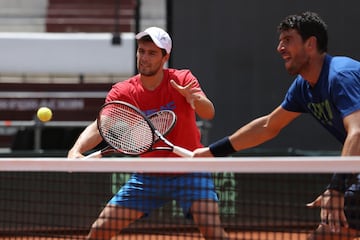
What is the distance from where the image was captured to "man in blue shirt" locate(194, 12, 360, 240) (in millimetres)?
3758

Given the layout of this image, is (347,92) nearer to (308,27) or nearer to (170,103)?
(308,27)

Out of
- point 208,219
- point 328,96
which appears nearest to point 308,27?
point 328,96

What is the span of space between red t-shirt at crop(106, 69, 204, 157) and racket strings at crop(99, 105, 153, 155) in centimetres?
14

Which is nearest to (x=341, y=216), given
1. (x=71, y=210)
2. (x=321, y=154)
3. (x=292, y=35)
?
(x=292, y=35)

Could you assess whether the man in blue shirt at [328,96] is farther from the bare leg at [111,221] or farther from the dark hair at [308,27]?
the bare leg at [111,221]

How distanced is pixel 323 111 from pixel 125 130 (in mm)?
1178

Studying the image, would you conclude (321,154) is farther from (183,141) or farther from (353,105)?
(353,105)

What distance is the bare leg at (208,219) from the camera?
4.14m

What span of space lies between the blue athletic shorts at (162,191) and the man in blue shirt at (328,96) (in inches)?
6.9

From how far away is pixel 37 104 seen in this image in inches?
453

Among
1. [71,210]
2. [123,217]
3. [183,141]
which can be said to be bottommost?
[71,210]

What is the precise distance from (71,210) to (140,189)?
12.1 ft

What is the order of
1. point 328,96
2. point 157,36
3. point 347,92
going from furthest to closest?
point 157,36 < point 328,96 < point 347,92

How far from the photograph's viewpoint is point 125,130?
4586 millimetres
